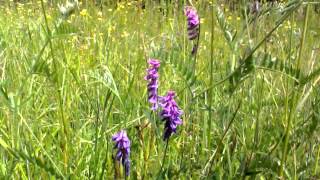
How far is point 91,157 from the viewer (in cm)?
105

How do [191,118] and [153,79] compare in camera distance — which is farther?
[191,118]

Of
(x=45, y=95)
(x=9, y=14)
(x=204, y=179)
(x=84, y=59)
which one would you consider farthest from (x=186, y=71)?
(x=9, y=14)

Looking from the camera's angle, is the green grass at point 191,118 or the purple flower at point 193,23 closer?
the green grass at point 191,118

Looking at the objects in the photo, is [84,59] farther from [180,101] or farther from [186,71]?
[186,71]

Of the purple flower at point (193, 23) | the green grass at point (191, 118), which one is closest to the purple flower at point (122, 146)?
the green grass at point (191, 118)

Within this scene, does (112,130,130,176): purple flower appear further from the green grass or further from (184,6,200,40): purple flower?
(184,6,200,40): purple flower

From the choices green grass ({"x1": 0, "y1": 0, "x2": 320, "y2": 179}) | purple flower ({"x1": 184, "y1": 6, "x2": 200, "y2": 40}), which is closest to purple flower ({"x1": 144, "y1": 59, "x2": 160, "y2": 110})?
green grass ({"x1": 0, "y1": 0, "x2": 320, "y2": 179})

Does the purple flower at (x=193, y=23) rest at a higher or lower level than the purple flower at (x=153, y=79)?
higher

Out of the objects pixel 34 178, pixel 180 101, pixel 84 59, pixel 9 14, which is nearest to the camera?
pixel 34 178

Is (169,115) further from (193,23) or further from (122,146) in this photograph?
(193,23)

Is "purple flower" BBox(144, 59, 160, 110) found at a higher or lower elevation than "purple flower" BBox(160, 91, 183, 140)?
higher

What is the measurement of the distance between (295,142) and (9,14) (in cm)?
291

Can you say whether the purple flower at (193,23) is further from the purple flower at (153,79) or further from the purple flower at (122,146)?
the purple flower at (122,146)

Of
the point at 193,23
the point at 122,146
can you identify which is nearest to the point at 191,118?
the point at 193,23
